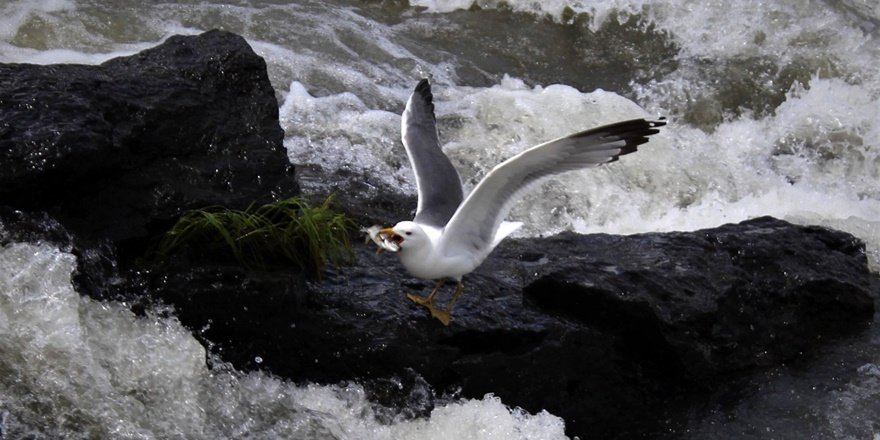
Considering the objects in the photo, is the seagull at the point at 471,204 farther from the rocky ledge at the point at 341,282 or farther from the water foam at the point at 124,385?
the water foam at the point at 124,385

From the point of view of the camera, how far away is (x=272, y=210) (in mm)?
4430

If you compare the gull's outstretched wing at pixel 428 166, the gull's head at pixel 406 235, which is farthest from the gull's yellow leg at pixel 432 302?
the gull's head at pixel 406 235

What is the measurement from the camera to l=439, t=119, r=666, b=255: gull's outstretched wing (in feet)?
13.5

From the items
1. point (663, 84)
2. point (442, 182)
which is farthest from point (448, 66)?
point (442, 182)

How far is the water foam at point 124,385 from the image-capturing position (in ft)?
12.5

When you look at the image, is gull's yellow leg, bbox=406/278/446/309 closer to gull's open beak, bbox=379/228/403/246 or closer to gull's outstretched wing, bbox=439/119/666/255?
gull's outstretched wing, bbox=439/119/666/255

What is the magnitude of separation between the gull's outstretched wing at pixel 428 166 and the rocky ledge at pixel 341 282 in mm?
360

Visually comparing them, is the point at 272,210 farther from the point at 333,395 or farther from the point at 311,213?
the point at 333,395

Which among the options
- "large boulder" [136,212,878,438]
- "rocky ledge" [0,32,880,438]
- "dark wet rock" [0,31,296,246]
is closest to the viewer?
"dark wet rock" [0,31,296,246]

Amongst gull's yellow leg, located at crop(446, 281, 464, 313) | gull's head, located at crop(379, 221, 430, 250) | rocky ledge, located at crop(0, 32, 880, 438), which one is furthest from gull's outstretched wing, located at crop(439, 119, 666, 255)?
rocky ledge, located at crop(0, 32, 880, 438)

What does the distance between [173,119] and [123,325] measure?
31.6 inches

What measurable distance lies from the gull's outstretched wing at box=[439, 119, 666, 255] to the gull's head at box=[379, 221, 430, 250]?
5.2 inches

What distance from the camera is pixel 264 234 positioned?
4.31m

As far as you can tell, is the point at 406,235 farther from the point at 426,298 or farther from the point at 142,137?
the point at 142,137
